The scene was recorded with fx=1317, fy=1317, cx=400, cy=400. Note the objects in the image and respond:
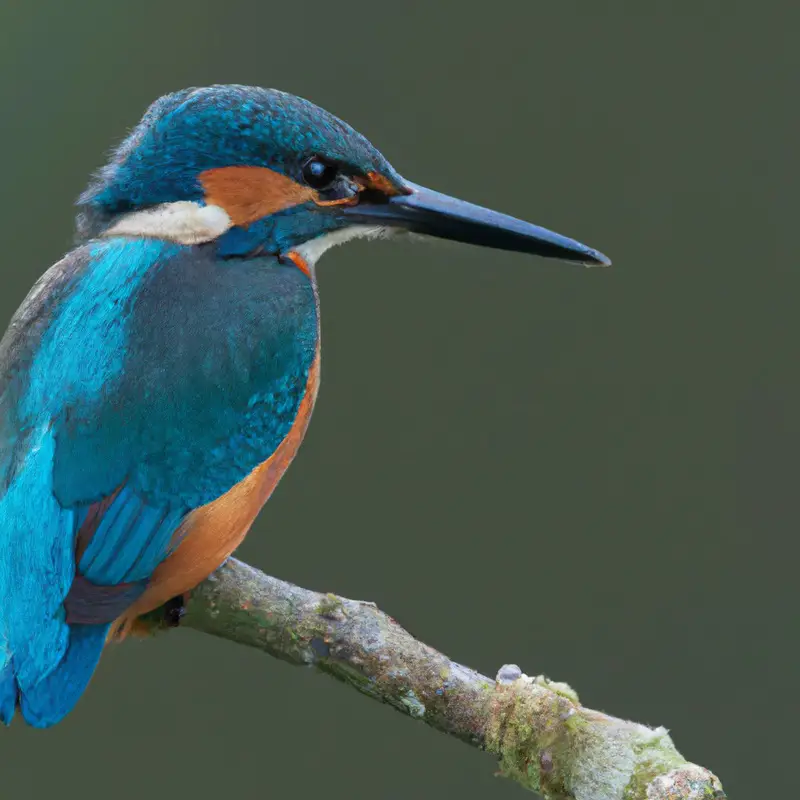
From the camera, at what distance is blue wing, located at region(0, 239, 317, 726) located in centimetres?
212

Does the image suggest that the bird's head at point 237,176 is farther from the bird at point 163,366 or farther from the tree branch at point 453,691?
the tree branch at point 453,691

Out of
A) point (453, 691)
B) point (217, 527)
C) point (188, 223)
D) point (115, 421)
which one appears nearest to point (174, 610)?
point (217, 527)

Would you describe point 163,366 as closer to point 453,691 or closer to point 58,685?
point 58,685

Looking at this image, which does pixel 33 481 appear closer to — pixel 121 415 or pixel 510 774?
pixel 121 415

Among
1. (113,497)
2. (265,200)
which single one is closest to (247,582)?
(113,497)

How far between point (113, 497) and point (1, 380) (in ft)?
1.12

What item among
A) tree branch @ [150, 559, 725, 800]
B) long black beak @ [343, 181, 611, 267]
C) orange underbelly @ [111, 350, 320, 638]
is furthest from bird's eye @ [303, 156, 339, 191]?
tree branch @ [150, 559, 725, 800]

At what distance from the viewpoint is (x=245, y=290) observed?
2.29m

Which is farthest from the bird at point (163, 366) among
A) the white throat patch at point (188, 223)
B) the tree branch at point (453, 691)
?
the tree branch at point (453, 691)

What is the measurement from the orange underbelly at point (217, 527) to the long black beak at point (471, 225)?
0.33 meters

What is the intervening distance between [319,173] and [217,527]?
0.66 meters

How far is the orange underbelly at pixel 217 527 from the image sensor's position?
7.48 ft

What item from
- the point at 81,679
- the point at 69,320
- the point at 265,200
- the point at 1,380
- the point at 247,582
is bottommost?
the point at 81,679

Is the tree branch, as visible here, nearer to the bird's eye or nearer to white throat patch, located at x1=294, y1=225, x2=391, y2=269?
white throat patch, located at x1=294, y1=225, x2=391, y2=269
